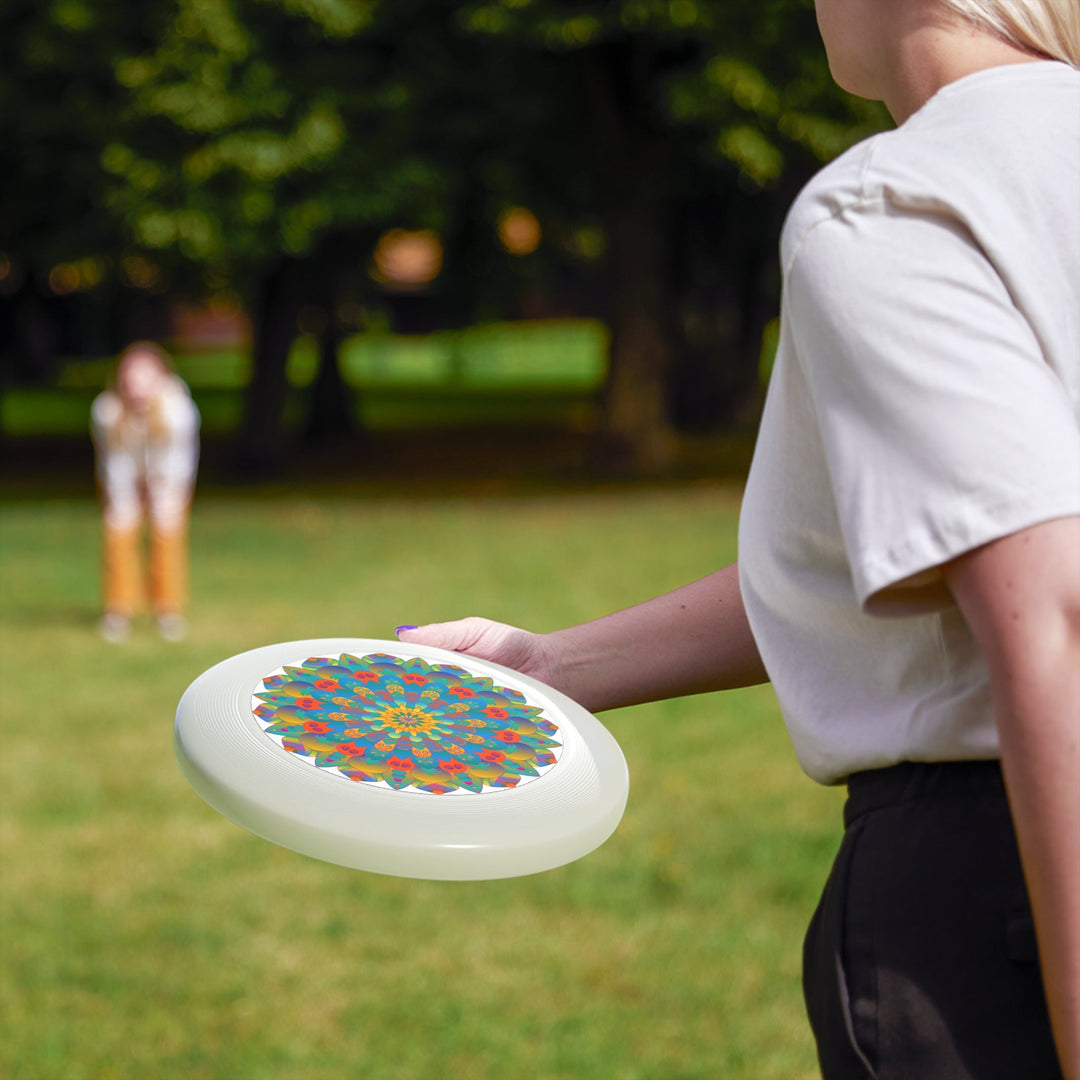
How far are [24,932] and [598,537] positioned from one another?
954cm

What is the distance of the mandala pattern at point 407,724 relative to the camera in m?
1.45

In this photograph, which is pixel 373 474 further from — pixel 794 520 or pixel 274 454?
pixel 794 520

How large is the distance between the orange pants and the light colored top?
11 centimetres

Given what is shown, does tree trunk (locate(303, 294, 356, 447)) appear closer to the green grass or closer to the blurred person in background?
the blurred person in background

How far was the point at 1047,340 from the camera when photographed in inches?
41.9

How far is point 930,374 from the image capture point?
1020mm

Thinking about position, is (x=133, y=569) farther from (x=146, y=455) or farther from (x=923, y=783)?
(x=923, y=783)

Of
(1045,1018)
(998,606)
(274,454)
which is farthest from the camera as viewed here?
(274,454)

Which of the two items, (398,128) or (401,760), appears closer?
(401,760)

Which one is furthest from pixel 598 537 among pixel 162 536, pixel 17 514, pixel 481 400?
pixel 481 400

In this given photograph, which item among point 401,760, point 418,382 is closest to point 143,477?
point 401,760

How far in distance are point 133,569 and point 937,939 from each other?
8.97 metres

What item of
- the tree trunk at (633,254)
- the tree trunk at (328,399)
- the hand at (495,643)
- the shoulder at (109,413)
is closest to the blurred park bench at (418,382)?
the tree trunk at (328,399)

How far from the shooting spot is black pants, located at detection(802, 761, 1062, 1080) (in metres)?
1.19
